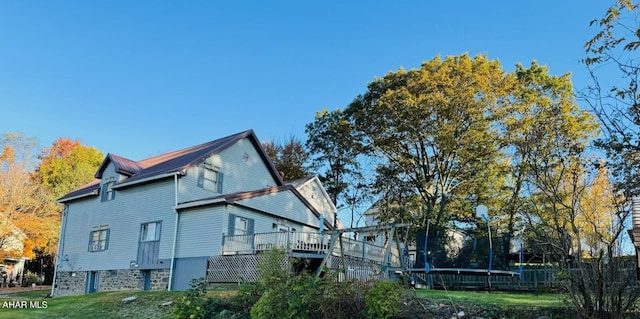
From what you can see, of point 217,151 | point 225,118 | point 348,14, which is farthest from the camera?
point 225,118

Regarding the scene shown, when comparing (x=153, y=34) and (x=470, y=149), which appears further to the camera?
(x=470, y=149)

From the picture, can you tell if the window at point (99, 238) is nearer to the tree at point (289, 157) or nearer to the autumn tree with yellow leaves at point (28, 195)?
the autumn tree with yellow leaves at point (28, 195)

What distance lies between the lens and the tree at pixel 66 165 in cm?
4094

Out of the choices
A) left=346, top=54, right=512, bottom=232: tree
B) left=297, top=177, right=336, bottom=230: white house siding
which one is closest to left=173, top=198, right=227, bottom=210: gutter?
left=297, top=177, right=336, bottom=230: white house siding

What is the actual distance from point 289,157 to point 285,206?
656 inches

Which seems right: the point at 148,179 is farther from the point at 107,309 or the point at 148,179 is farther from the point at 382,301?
the point at 382,301

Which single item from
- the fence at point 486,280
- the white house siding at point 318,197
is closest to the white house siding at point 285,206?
the white house siding at point 318,197

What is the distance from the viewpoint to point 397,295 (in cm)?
812

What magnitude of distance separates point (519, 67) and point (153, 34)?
20072 millimetres

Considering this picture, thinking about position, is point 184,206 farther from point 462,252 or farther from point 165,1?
point 462,252

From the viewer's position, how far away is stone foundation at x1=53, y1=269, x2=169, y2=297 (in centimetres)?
2038

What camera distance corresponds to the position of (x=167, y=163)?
23.5 m

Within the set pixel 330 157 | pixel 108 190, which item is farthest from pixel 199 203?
pixel 330 157

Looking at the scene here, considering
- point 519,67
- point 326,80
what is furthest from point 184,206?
point 519,67
